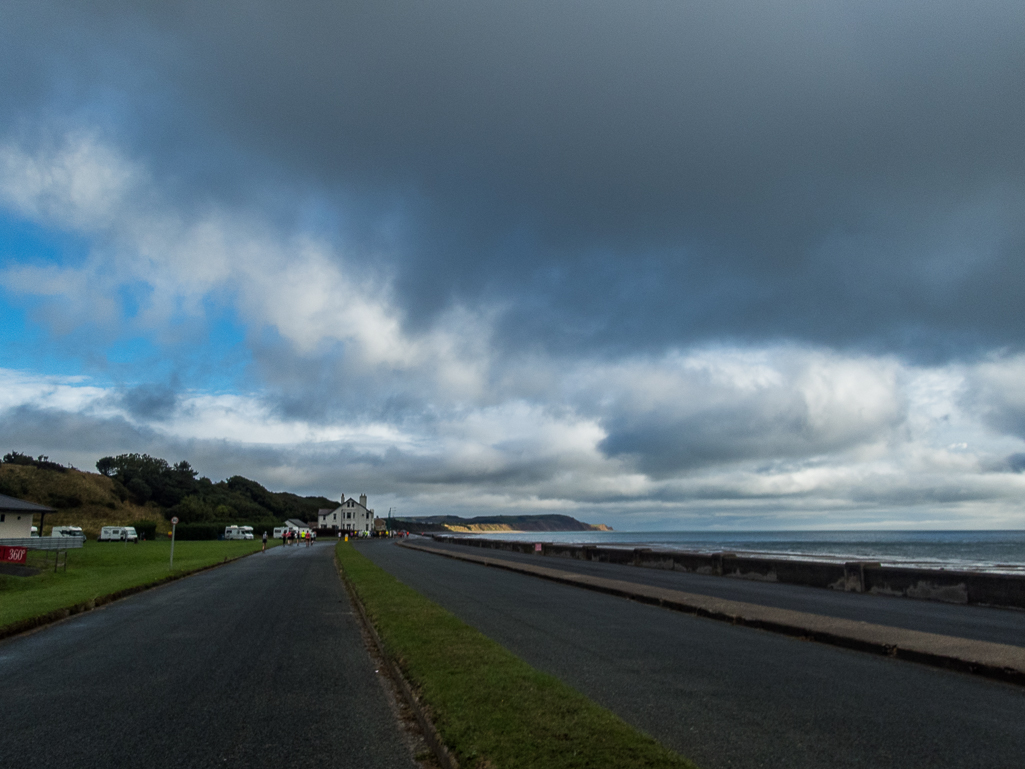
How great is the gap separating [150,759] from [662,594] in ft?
45.2

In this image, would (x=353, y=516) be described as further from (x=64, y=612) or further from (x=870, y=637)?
(x=870, y=637)

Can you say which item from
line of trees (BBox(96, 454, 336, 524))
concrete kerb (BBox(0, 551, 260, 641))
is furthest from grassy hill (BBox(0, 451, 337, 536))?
concrete kerb (BBox(0, 551, 260, 641))

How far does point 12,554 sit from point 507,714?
78.8ft

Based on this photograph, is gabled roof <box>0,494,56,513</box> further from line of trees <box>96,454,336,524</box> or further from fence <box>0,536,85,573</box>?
line of trees <box>96,454,336,524</box>

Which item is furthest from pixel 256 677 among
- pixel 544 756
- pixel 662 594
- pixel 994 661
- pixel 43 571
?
pixel 43 571

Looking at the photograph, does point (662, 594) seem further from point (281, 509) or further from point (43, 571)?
point (281, 509)

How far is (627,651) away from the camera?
32.3 feet

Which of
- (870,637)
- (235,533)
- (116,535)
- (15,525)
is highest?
(15,525)

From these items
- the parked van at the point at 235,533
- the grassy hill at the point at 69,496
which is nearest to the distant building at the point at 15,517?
the parked van at the point at 235,533

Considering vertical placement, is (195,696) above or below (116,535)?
above

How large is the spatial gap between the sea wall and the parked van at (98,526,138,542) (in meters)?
62.5

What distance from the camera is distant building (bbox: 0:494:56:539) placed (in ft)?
163

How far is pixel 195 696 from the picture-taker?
24.5ft

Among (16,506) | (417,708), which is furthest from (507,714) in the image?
(16,506)
